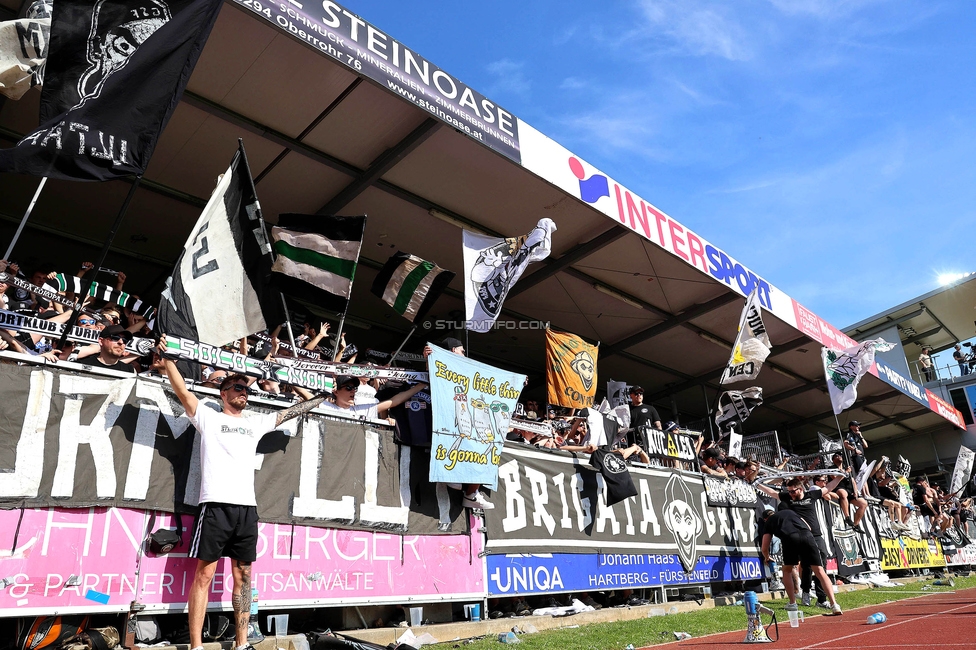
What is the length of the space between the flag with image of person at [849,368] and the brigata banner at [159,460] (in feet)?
40.6

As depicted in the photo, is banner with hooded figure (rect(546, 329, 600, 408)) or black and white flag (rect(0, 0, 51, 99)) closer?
black and white flag (rect(0, 0, 51, 99))

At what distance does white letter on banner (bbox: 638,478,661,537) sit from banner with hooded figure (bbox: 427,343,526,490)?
292 cm

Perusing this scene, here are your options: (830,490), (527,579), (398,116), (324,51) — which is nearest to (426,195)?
(398,116)

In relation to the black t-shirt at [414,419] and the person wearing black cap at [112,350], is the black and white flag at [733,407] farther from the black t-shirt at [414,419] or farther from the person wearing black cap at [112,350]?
the person wearing black cap at [112,350]

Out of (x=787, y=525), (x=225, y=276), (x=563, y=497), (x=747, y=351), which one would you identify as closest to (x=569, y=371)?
(x=747, y=351)

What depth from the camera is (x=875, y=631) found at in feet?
21.6

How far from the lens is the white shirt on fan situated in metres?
5.21

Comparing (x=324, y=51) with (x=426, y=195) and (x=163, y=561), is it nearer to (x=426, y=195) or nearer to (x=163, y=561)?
(x=426, y=195)

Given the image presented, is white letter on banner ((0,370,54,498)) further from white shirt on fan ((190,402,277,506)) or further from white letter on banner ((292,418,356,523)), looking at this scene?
white letter on banner ((292,418,356,523))

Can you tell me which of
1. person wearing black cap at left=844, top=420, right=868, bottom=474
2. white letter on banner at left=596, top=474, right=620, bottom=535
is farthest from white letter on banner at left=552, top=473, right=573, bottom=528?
person wearing black cap at left=844, top=420, right=868, bottom=474

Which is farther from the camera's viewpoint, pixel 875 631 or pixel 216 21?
pixel 216 21

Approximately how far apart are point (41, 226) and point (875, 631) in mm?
12721

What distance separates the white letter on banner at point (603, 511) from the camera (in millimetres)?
9102

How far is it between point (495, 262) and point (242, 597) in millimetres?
5707
